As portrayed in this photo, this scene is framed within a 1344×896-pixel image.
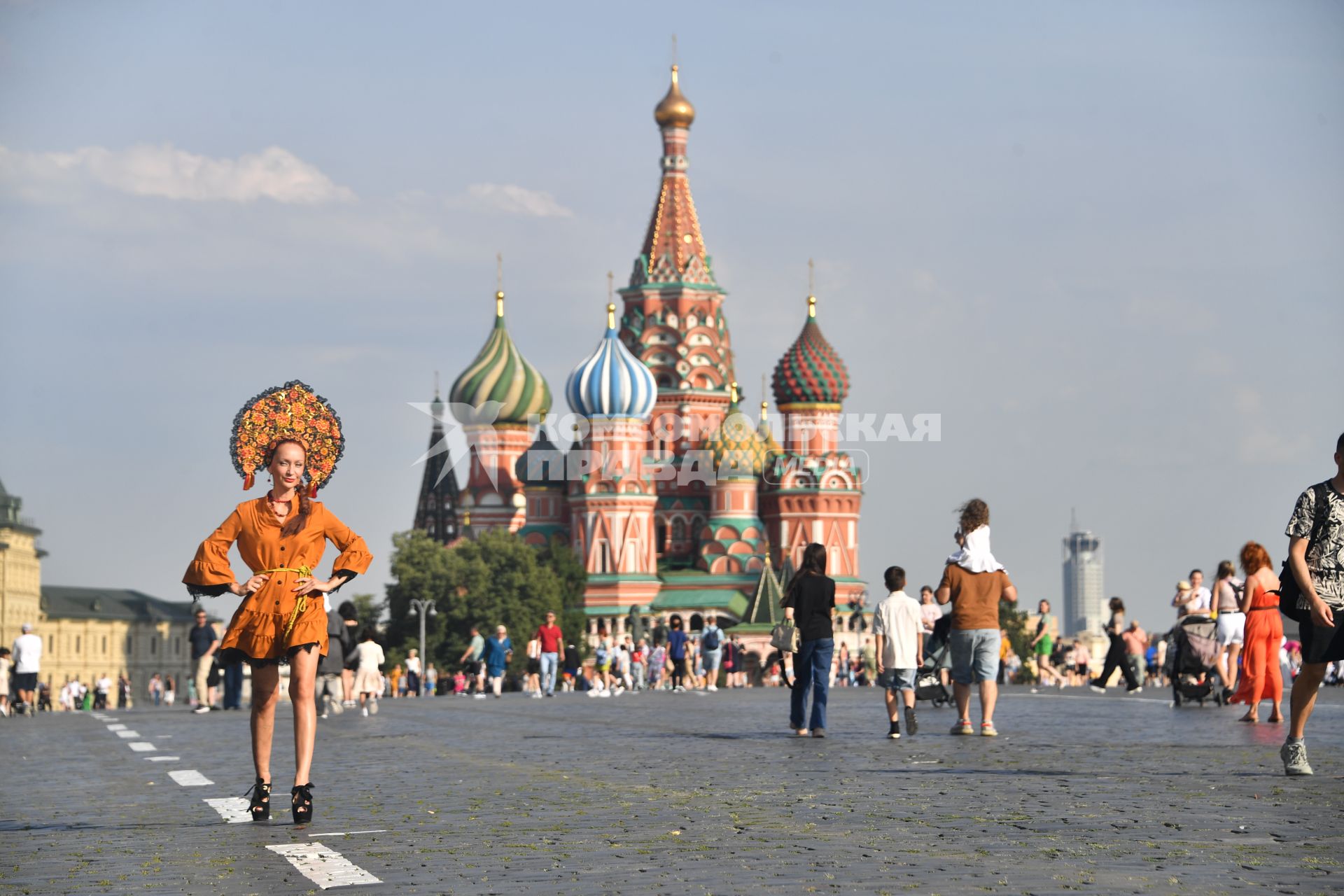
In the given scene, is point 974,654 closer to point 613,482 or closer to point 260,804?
point 260,804

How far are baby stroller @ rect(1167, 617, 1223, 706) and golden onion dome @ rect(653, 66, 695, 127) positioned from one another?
290ft

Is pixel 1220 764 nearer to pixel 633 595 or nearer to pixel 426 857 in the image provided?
pixel 426 857

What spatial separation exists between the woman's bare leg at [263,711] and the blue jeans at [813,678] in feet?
26.3

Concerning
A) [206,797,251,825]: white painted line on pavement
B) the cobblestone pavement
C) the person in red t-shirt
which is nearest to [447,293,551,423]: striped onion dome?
the person in red t-shirt

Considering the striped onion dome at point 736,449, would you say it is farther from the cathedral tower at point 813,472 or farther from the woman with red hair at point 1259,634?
the woman with red hair at point 1259,634

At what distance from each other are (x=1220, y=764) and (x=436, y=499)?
133 meters

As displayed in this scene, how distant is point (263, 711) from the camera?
33.3 ft

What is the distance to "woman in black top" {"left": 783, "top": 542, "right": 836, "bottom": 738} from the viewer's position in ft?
57.8

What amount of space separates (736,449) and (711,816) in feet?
314

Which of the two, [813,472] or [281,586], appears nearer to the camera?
[281,586]

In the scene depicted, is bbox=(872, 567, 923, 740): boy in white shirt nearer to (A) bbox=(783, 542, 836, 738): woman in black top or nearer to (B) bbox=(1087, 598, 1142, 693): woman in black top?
(A) bbox=(783, 542, 836, 738): woman in black top

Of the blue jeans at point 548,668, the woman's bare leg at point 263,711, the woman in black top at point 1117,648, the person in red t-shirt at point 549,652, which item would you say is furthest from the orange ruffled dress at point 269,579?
the blue jeans at point 548,668

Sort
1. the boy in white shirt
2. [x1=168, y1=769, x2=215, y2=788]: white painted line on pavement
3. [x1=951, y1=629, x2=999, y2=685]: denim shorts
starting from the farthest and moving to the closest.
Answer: the boy in white shirt < [x1=951, y1=629, x2=999, y2=685]: denim shorts < [x1=168, y1=769, x2=215, y2=788]: white painted line on pavement

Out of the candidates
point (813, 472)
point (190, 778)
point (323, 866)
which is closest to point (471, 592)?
point (813, 472)
